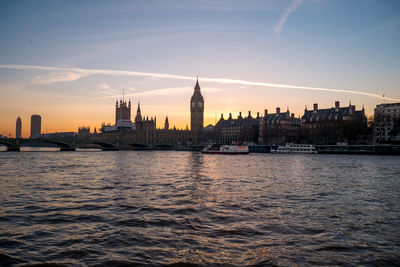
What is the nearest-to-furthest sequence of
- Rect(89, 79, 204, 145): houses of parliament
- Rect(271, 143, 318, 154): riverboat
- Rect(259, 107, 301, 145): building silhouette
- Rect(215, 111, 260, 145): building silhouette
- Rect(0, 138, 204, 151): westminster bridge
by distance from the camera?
Rect(271, 143, 318, 154): riverboat → Rect(0, 138, 204, 151): westminster bridge → Rect(259, 107, 301, 145): building silhouette → Rect(215, 111, 260, 145): building silhouette → Rect(89, 79, 204, 145): houses of parliament

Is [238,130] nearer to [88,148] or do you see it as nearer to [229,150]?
[229,150]

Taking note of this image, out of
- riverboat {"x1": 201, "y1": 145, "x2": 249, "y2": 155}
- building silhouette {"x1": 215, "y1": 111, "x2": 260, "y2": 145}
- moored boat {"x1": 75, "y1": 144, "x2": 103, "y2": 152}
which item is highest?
building silhouette {"x1": 215, "y1": 111, "x2": 260, "y2": 145}

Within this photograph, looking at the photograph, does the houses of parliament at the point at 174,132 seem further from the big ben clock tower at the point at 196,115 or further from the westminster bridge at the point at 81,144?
the westminster bridge at the point at 81,144

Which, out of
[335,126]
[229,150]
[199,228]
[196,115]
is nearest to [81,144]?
[229,150]

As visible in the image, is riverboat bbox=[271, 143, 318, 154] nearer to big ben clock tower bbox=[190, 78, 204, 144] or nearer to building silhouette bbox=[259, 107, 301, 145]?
building silhouette bbox=[259, 107, 301, 145]

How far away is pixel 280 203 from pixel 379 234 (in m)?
4.95

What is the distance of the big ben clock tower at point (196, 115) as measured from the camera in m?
171

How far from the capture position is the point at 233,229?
9.67 m

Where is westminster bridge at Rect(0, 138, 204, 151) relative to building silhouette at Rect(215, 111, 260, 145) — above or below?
below

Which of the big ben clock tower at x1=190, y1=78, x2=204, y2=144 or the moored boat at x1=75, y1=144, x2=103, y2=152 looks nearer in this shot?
the moored boat at x1=75, y1=144, x2=103, y2=152

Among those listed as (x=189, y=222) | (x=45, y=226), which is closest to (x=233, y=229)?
(x=189, y=222)

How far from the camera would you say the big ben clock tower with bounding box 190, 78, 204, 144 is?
170750 mm

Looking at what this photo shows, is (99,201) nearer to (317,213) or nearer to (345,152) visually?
(317,213)

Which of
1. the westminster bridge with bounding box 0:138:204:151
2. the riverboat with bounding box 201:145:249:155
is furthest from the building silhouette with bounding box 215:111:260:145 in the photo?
the riverboat with bounding box 201:145:249:155
